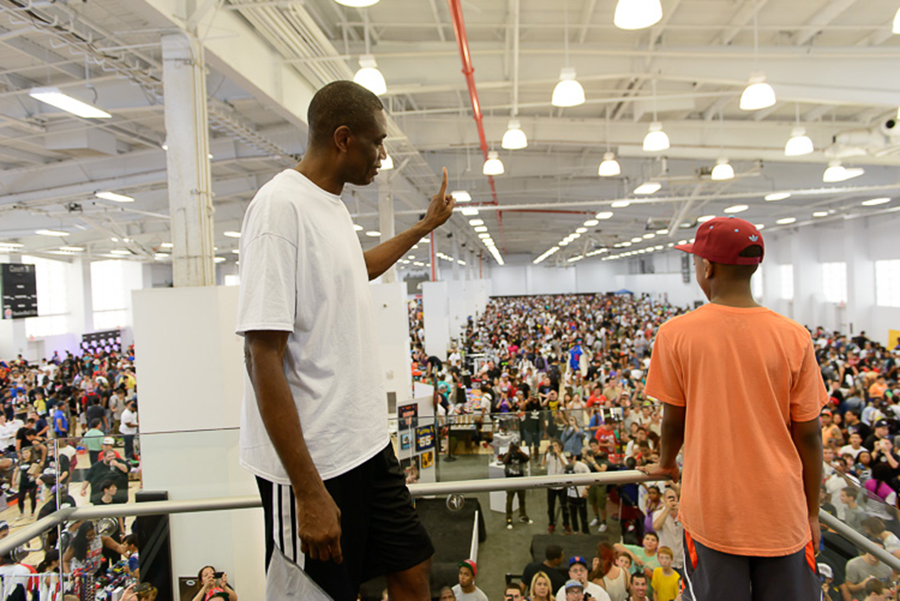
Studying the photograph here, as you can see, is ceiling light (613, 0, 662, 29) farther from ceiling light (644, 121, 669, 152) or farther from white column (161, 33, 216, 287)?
ceiling light (644, 121, 669, 152)

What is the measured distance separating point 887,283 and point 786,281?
8278 mm

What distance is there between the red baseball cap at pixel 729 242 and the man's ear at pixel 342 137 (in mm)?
872

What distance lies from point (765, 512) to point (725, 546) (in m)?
0.13

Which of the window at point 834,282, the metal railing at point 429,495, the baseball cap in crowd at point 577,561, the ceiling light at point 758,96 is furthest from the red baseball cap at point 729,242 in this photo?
the window at point 834,282

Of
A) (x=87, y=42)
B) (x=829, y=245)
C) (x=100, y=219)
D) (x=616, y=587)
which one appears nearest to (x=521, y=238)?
(x=829, y=245)

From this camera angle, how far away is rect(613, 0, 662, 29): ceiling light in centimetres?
391

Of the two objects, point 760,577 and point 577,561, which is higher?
point 760,577

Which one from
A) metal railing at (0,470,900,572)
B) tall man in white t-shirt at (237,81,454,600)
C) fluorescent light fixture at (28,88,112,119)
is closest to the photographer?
tall man in white t-shirt at (237,81,454,600)

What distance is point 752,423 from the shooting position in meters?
1.38

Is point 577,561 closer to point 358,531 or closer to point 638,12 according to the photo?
point 358,531

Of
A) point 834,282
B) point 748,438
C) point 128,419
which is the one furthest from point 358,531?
point 834,282

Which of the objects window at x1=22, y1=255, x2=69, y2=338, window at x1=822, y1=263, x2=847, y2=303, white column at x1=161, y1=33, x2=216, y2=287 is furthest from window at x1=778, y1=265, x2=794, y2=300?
window at x1=22, y1=255, x2=69, y2=338

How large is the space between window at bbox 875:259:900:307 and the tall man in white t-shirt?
25869mm

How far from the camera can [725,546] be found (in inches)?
55.4
